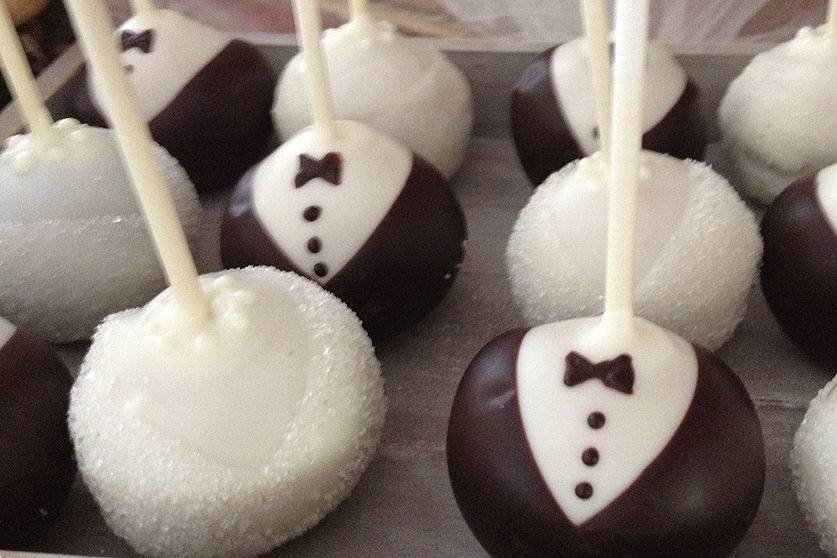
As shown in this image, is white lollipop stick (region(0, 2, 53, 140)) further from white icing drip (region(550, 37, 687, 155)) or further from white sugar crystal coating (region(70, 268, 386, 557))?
white icing drip (region(550, 37, 687, 155))

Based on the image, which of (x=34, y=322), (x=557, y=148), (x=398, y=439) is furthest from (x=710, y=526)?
(x=34, y=322)

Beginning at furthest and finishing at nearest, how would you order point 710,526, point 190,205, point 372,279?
point 190,205 → point 372,279 → point 710,526

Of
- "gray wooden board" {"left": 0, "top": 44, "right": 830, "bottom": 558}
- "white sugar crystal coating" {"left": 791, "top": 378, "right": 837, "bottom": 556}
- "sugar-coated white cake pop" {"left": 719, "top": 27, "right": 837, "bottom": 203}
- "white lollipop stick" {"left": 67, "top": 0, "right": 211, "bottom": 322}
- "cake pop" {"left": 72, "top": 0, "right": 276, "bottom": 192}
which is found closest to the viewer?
"white lollipop stick" {"left": 67, "top": 0, "right": 211, "bottom": 322}

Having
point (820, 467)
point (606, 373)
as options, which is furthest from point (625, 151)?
point (820, 467)

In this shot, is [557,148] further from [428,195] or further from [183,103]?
[183,103]

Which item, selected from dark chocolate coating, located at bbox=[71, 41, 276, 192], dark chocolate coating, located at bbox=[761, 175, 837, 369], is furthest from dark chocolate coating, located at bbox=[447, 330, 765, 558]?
dark chocolate coating, located at bbox=[71, 41, 276, 192]

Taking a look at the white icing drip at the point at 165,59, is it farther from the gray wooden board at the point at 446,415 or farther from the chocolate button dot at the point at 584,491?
the chocolate button dot at the point at 584,491
